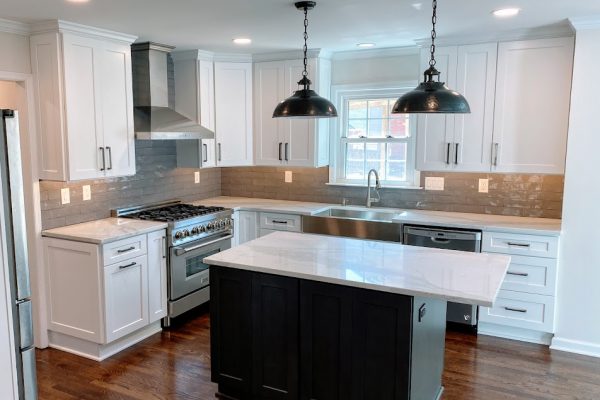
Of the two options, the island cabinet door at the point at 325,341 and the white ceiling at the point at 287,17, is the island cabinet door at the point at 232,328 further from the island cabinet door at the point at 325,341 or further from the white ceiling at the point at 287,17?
the white ceiling at the point at 287,17

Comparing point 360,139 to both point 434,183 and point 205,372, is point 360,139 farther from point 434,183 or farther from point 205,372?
point 205,372

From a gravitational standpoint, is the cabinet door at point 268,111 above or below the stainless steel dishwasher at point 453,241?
above

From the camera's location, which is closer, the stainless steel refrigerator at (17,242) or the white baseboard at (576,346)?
the stainless steel refrigerator at (17,242)

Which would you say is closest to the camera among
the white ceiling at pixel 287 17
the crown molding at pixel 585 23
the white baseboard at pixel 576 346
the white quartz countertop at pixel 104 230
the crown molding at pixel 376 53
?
A: the white ceiling at pixel 287 17

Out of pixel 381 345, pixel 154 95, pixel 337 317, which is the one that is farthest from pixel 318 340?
pixel 154 95

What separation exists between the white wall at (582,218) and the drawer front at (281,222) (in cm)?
223

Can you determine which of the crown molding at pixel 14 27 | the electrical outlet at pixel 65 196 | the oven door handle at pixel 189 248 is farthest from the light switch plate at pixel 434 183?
the crown molding at pixel 14 27

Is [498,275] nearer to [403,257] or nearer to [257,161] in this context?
[403,257]

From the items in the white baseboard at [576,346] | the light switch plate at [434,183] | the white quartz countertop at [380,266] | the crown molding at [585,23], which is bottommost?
the white baseboard at [576,346]

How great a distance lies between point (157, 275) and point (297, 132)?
1.93 m

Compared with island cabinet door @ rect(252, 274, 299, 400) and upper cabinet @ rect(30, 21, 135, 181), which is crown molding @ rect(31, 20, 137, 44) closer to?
upper cabinet @ rect(30, 21, 135, 181)

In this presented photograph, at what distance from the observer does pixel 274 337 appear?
9.22 ft

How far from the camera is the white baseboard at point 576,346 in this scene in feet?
12.0

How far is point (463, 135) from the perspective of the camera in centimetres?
416
